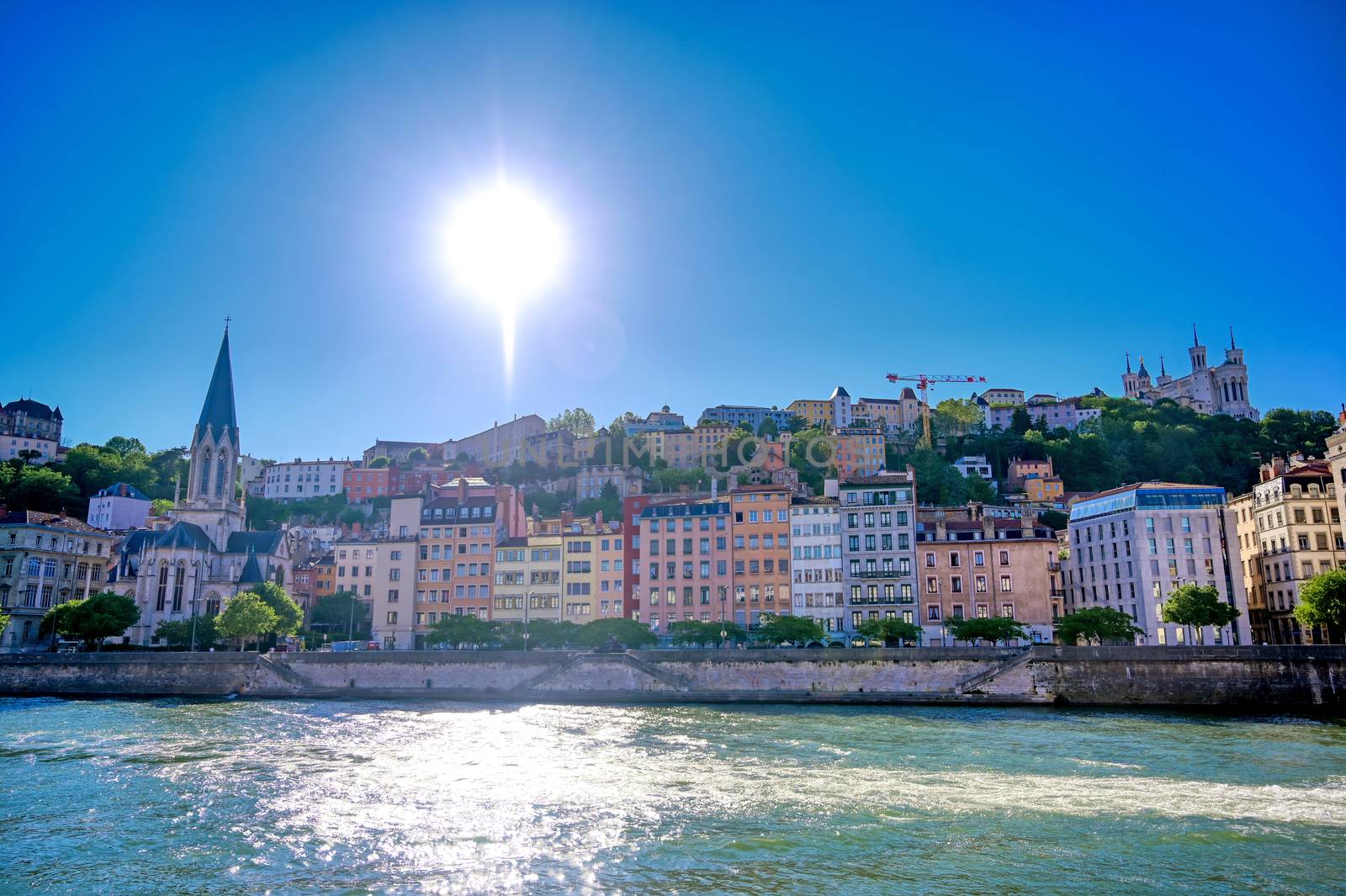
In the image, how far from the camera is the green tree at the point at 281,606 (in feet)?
267

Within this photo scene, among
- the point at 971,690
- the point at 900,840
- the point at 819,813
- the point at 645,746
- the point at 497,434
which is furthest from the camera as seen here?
the point at 497,434

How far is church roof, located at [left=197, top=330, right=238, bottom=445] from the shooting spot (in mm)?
97562

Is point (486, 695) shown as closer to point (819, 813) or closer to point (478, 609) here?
point (478, 609)

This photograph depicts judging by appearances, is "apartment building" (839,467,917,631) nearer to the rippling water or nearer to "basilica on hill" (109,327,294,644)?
the rippling water

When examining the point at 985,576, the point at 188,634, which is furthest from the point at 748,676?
the point at 188,634

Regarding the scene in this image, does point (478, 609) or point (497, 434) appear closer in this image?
point (478, 609)

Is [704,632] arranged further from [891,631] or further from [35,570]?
[35,570]

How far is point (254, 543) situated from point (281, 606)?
16.0 meters

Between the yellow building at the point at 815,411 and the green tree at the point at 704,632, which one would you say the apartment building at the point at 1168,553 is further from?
the yellow building at the point at 815,411

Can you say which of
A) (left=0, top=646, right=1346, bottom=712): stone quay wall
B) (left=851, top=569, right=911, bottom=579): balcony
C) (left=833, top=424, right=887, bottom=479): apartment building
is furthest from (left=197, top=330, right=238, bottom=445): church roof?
(left=833, top=424, right=887, bottom=479): apartment building

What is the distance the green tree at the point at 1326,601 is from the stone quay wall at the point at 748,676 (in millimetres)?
8290

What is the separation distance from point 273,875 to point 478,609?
68149 mm

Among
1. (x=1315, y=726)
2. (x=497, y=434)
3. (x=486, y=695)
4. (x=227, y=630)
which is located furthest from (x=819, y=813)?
(x=497, y=434)

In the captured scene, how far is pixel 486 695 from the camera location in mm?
60969
